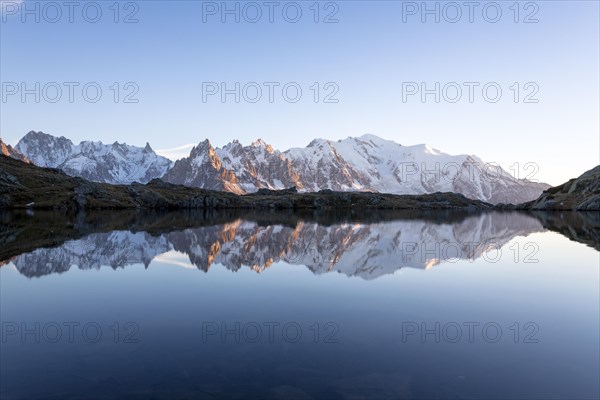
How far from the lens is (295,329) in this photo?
20703 mm

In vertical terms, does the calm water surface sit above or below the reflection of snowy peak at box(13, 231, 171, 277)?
below

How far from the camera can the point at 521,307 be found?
25.9 m

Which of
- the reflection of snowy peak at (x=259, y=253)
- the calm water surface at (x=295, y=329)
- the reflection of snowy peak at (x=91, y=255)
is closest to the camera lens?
the calm water surface at (x=295, y=329)

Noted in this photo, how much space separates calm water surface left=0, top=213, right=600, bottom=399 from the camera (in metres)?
14.4

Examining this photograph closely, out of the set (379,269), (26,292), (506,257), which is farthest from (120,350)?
(506,257)

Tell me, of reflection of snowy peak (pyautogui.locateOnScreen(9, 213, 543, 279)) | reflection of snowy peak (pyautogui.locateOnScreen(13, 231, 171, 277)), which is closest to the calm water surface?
reflection of snowy peak (pyautogui.locateOnScreen(13, 231, 171, 277))

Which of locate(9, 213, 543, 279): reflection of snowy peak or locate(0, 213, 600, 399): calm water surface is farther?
locate(9, 213, 543, 279): reflection of snowy peak

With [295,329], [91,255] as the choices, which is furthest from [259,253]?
[295,329]

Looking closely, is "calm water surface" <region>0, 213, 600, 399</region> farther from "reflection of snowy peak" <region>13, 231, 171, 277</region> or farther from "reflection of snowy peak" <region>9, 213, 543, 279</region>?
"reflection of snowy peak" <region>9, 213, 543, 279</region>

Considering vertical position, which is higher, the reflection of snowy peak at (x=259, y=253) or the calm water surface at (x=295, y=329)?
the reflection of snowy peak at (x=259, y=253)

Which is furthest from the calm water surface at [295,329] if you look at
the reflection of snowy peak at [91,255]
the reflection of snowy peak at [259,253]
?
the reflection of snowy peak at [259,253]

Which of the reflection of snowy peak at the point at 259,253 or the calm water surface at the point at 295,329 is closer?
the calm water surface at the point at 295,329

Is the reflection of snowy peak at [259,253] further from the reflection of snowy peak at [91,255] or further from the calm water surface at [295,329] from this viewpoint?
the calm water surface at [295,329]

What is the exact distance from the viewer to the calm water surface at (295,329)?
14383 millimetres
